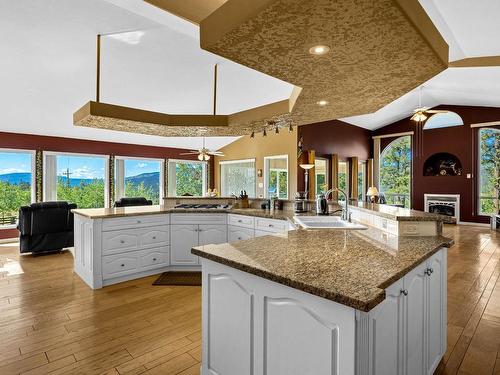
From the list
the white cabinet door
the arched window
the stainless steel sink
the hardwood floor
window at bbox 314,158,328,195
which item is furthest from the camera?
the arched window

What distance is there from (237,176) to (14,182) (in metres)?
5.81

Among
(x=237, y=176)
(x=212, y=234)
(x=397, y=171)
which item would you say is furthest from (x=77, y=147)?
(x=397, y=171)

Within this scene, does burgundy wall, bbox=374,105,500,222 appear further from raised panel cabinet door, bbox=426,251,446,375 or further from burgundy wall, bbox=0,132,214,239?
raised panel cabinet door, bbox=426,251,446,375

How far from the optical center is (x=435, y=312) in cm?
177

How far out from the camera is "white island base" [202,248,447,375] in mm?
1051

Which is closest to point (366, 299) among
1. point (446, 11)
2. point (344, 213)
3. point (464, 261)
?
point (344, 213)

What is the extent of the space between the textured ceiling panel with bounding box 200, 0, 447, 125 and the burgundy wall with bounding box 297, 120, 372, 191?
5.40m

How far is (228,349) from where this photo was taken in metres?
1.49

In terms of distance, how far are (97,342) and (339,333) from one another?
202cm

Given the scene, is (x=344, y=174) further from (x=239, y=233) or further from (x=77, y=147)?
(x=77, y=147)

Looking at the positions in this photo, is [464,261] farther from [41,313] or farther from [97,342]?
[41,313]

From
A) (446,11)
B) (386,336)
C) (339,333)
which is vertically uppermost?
(446,11)

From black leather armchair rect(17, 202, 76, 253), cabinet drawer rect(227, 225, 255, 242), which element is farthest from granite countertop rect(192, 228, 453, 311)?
black leather armchair rect(17, 202, 76, 253)

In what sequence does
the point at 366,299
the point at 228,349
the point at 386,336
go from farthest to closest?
1. the point at 228,349
2. the point at 386,336
3. the point at 366,299
